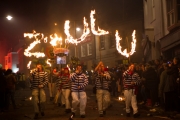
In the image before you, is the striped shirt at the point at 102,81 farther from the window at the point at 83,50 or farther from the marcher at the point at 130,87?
the window at the point at 83,50

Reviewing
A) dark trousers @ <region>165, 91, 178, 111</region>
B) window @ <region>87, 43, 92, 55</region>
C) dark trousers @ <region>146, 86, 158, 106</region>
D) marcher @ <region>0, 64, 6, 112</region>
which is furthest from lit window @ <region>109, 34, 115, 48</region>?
dark trousers @ <region>165, 91, 178, 111</region>

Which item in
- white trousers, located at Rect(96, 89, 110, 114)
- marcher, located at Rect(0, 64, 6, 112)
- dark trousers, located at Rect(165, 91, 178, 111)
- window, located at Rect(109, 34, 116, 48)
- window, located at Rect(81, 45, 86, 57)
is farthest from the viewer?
window, located at Rect(81, 45, 86, 57)

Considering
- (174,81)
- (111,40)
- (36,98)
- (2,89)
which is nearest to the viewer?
(36,98)

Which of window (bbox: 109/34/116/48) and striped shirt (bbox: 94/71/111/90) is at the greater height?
window (bbox: 109/34/116/48)

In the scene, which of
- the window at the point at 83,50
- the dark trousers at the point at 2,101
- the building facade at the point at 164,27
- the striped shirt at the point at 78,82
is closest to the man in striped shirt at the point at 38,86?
the striped shirt at the point at 78,82

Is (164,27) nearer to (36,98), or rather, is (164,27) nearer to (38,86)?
(38,86)

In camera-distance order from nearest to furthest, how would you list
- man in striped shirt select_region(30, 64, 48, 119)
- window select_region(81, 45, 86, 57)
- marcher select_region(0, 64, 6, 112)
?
man in striped shirt select_region(30, 64, 48, 119)
marcher select_region(0, 64, 6, 112)
window select_region(81, 45, 86, 57)

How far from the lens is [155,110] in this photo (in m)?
13.1

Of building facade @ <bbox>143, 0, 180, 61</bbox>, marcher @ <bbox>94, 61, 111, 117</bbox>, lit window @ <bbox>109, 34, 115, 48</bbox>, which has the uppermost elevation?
lit window @ <bbox>109, 34, 115, 48</bbox>

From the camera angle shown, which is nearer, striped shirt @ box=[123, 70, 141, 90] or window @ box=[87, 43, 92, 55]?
striped shirt @ box=[123, 70, 141, 90]

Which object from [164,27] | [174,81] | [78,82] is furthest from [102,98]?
[164,27]

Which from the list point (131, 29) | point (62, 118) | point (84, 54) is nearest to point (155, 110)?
point (62, 118)

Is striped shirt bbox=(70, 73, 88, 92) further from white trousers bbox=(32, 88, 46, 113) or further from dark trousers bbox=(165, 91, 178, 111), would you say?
dark trousers bbox=(165, 91, 178, 111)

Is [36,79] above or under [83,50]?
under
